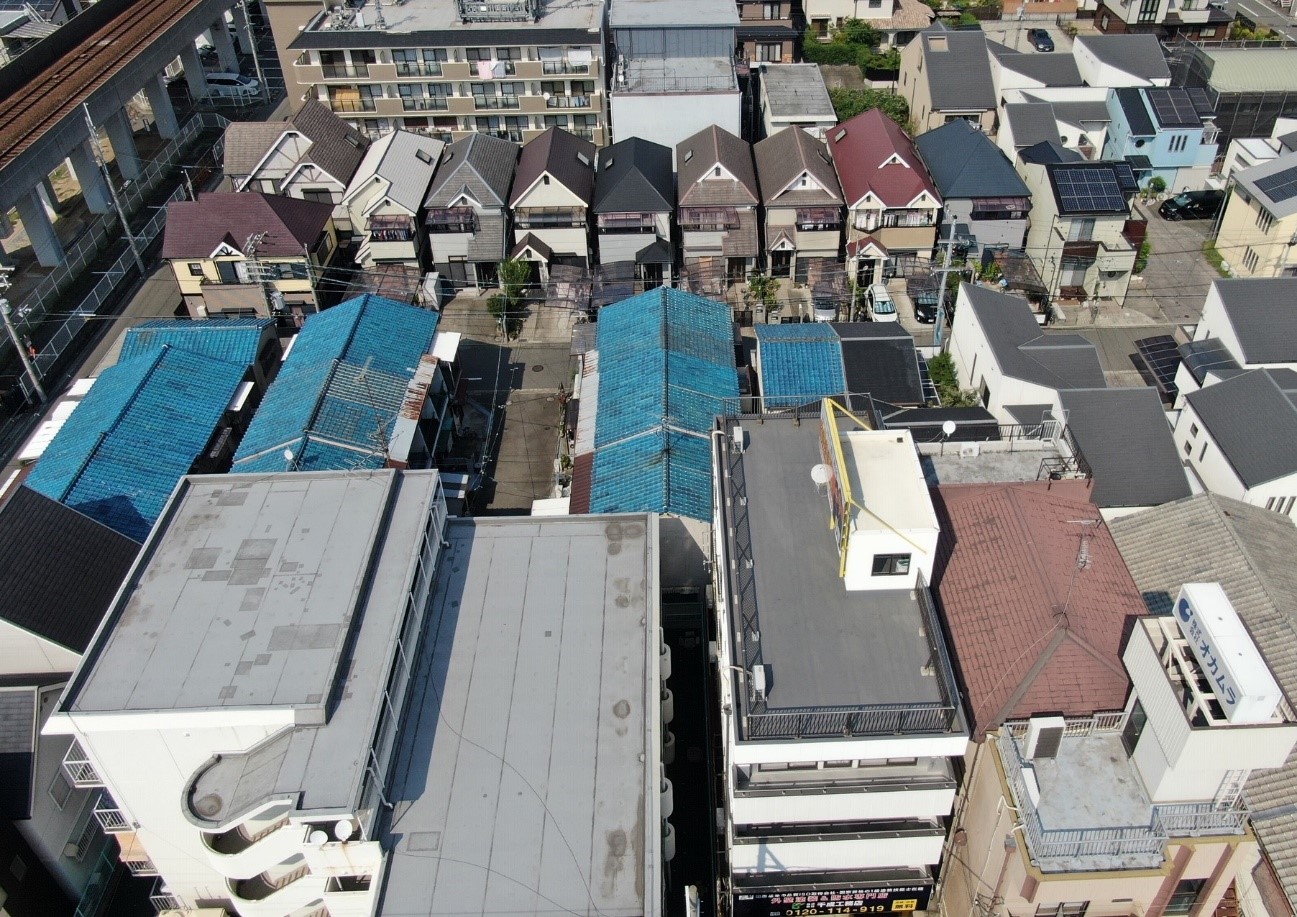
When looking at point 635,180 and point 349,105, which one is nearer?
point 635,180

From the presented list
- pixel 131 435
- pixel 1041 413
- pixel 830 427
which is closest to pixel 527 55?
pixel 131 435

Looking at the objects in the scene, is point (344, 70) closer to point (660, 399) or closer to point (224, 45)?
point (224, 45)

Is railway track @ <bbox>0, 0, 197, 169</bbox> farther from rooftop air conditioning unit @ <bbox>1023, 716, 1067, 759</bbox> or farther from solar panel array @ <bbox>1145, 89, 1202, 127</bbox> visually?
solar panel array @ <bbox>1145, 89, 1202, 127</bbox>

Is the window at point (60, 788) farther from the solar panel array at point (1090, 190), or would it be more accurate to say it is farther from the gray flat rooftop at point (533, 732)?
the solar panel array at point (1090, 190)

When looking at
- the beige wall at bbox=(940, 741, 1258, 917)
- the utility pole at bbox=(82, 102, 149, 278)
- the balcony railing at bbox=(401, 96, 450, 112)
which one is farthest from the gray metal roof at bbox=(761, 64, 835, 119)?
the beige wall at bbox=(940, 741, 1258, 917)

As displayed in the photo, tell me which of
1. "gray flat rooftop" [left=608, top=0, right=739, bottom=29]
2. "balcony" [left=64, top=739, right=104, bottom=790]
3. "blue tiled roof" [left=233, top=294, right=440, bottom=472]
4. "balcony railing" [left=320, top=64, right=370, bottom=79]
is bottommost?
"blue tiled roof" [left=233, top=294, right=440, bottom=472]

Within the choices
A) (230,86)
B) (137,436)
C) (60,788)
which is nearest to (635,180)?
(137,436)
